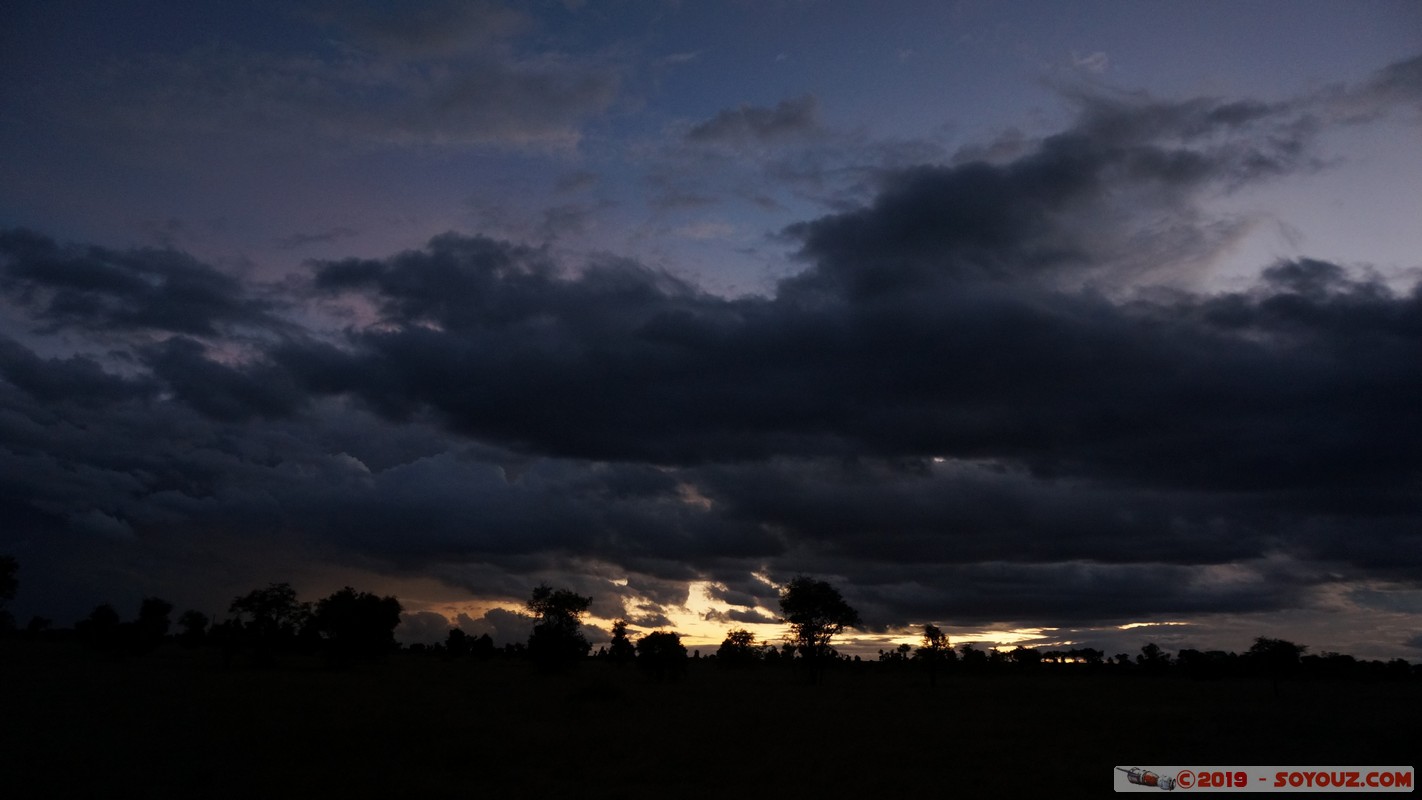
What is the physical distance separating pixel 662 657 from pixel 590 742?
184 ft

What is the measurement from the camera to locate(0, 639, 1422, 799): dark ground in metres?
28.2

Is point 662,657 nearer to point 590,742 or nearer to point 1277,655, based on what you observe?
point 590,742

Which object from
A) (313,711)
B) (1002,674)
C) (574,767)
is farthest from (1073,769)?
(1002,674)

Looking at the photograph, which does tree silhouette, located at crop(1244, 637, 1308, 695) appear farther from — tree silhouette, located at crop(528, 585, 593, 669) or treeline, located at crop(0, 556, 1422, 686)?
tree silhouette, located at crop(528, 585, 593, 669)

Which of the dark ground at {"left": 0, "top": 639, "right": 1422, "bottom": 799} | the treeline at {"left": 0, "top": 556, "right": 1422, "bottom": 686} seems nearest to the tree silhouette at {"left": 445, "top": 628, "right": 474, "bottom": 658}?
the treeline at {"left": 0, "top": 556, "right": 1422, "bottom": 686}

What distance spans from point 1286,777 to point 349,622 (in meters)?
95.4

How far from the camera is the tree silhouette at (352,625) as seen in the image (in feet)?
330

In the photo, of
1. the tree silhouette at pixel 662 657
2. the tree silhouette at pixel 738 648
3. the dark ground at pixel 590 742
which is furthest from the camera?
the tree silhouette at pixel 738 648

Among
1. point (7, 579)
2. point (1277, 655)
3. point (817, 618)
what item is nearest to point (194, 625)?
point (7, 579)

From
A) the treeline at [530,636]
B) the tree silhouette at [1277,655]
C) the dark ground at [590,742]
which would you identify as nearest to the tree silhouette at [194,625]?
the treeline at [530,636]

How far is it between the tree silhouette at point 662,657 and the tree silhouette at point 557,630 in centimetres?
1151

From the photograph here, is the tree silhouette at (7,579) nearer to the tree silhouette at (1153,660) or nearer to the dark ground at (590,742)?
the dark ground at (590,742)

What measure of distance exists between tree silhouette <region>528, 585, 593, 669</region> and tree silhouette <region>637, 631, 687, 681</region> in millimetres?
11509

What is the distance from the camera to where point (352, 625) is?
10225 centimetres
